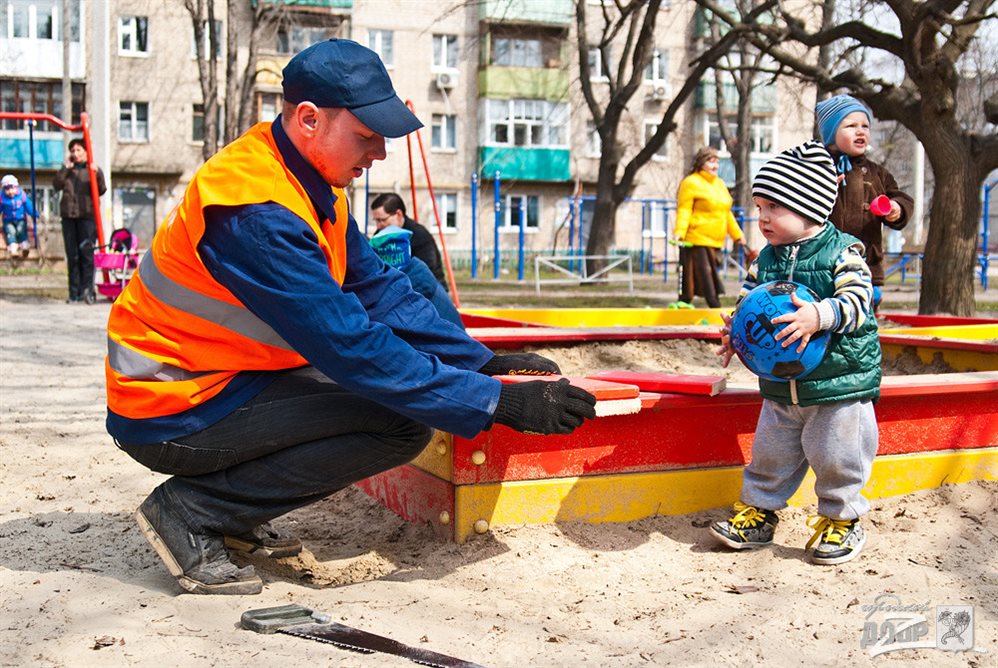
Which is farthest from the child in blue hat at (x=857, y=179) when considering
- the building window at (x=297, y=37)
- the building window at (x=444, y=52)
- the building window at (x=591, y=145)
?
the building window at (x=591, y=145)

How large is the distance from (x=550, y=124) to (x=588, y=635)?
37.7 metres

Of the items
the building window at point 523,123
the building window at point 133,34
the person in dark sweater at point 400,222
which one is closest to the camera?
the person in dark sweater at point 400,222

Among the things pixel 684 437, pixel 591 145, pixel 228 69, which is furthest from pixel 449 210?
pixel 684 437

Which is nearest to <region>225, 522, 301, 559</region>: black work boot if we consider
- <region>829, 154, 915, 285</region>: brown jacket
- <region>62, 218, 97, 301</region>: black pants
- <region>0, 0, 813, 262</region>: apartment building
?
<region>829, 154, 915, 285</region>: brown jacket

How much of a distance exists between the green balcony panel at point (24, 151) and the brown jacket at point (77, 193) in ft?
80.7

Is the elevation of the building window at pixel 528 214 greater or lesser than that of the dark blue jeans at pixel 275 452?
greater

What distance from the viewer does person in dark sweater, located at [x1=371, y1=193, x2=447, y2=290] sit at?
23.7 feet

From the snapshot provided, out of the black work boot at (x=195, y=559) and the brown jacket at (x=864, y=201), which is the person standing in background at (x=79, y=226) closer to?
the brown jacket at (x=864, y=201)

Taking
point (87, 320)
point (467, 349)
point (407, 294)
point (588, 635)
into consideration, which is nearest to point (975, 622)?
point (588, 635)

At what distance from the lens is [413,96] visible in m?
38.0

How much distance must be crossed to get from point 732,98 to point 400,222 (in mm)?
37131

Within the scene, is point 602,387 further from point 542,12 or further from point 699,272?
point 542,12

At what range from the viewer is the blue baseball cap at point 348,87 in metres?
2.68

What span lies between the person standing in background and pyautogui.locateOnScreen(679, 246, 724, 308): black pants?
6.93 m
